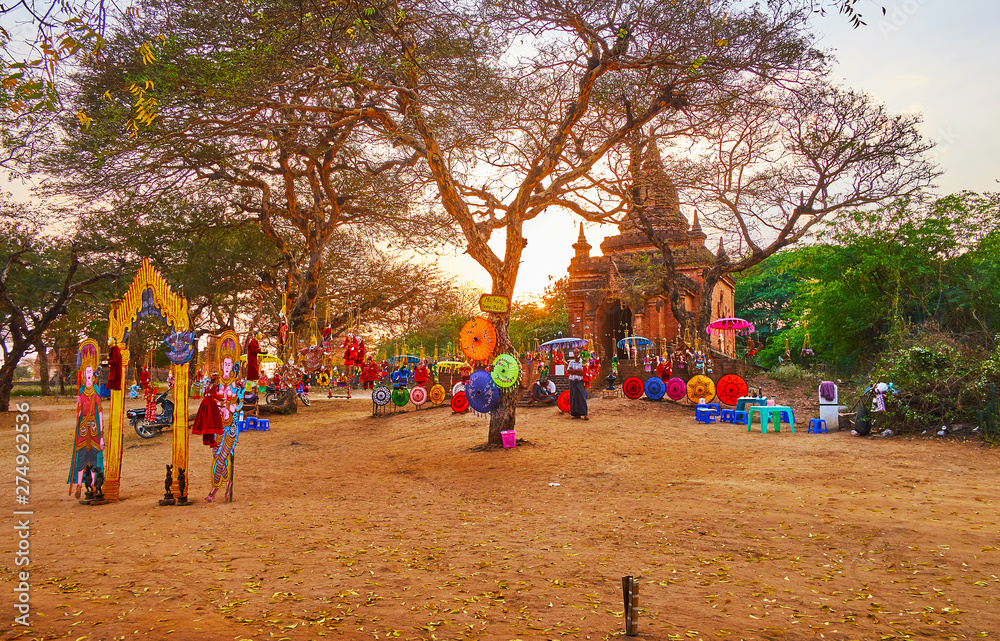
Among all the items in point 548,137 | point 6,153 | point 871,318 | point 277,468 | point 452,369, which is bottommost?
point 277,468

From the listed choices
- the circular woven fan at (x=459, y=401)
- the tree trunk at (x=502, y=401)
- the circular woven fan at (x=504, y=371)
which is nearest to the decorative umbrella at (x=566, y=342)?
the circular woven fan at (x=459, y=401)

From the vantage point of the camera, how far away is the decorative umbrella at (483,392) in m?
11.1

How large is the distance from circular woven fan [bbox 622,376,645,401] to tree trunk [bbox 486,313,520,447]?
7507mm

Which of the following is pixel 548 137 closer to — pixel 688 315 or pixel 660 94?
pixel 660 94

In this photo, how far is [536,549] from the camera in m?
5.46

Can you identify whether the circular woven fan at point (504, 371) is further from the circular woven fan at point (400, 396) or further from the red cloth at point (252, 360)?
the circular woven fan at point (400, 396)

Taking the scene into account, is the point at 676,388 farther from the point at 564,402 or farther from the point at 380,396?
the point at 380,396

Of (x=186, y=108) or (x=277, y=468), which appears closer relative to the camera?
(x=186, y=108)

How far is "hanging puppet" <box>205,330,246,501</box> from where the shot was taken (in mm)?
7348

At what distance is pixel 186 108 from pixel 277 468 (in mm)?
6522

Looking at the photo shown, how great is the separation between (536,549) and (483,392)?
5.79m

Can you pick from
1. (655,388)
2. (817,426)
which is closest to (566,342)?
(655,388)

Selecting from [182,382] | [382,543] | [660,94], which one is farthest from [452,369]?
[382,543]

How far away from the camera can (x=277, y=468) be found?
1059cm
